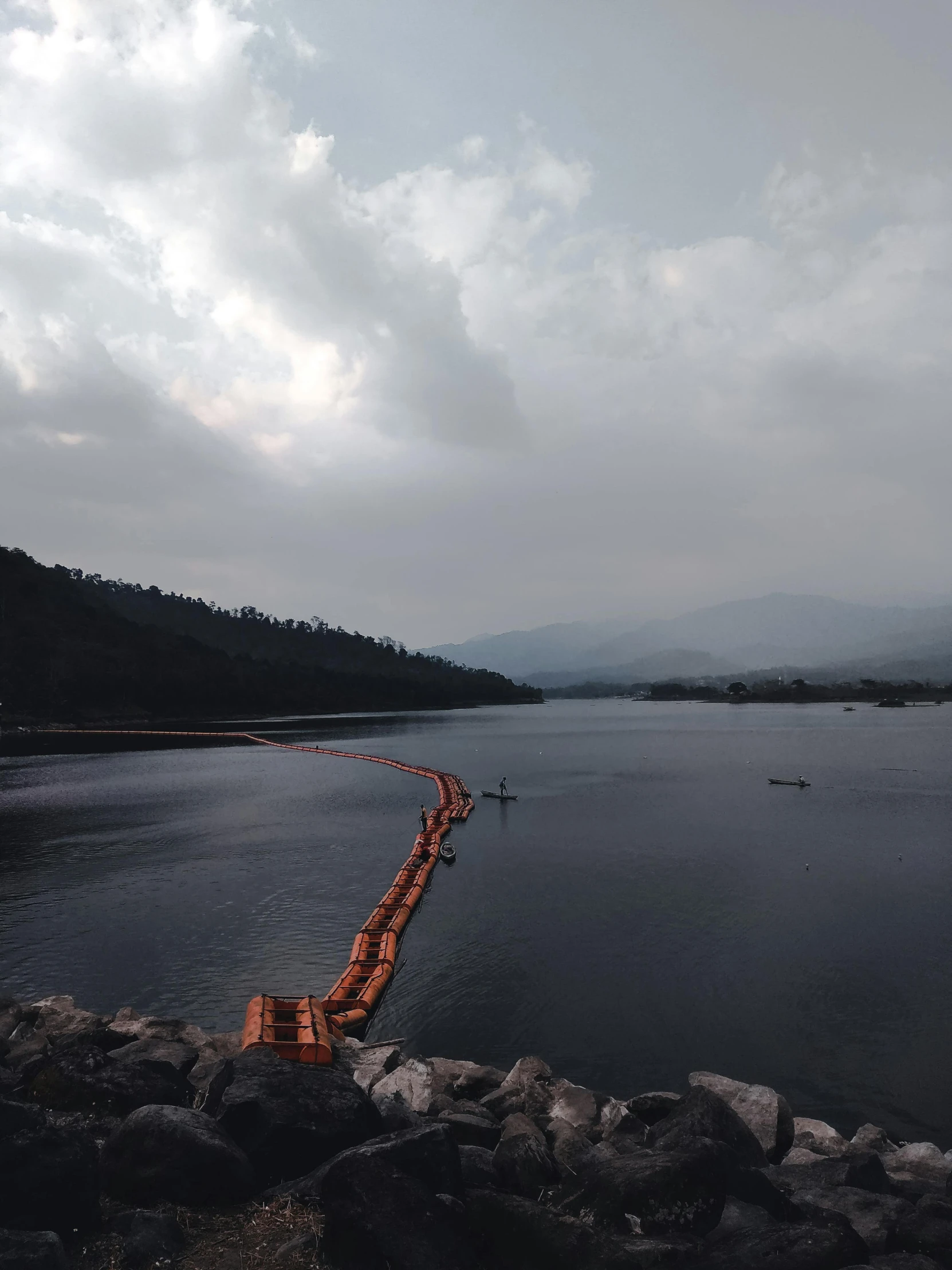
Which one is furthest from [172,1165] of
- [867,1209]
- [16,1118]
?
[867,1209]

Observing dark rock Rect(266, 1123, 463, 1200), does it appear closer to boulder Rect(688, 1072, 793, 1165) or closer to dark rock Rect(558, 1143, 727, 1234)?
dark rock Rect(558, 1143, 727, 1234)

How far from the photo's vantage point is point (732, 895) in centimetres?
3131

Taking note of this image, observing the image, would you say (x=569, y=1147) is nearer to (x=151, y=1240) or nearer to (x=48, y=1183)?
(x=151, y=1240)

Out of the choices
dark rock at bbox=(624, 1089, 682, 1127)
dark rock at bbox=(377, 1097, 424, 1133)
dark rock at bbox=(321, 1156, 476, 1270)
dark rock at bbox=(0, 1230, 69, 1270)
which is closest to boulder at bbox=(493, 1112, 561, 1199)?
dark rock at bbox=(377, 1097, 424, 1133)

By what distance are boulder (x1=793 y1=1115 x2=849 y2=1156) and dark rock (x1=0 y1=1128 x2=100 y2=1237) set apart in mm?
10891

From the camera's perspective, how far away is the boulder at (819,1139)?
12648mm

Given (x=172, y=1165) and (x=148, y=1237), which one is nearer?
(x=148, y=1237)

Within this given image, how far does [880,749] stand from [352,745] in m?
78.0

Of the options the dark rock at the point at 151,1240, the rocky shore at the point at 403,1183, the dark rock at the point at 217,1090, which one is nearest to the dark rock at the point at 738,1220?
the rocky shore at the point at 403,1183

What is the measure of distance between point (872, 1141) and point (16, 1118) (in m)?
13.6

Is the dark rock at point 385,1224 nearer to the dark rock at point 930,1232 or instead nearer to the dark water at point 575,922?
the dark rock at point 930,1232

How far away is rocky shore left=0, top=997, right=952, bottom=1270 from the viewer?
7.88 meters

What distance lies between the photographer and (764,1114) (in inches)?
505

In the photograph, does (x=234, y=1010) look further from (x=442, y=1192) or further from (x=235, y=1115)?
(x=442, y=1192)
